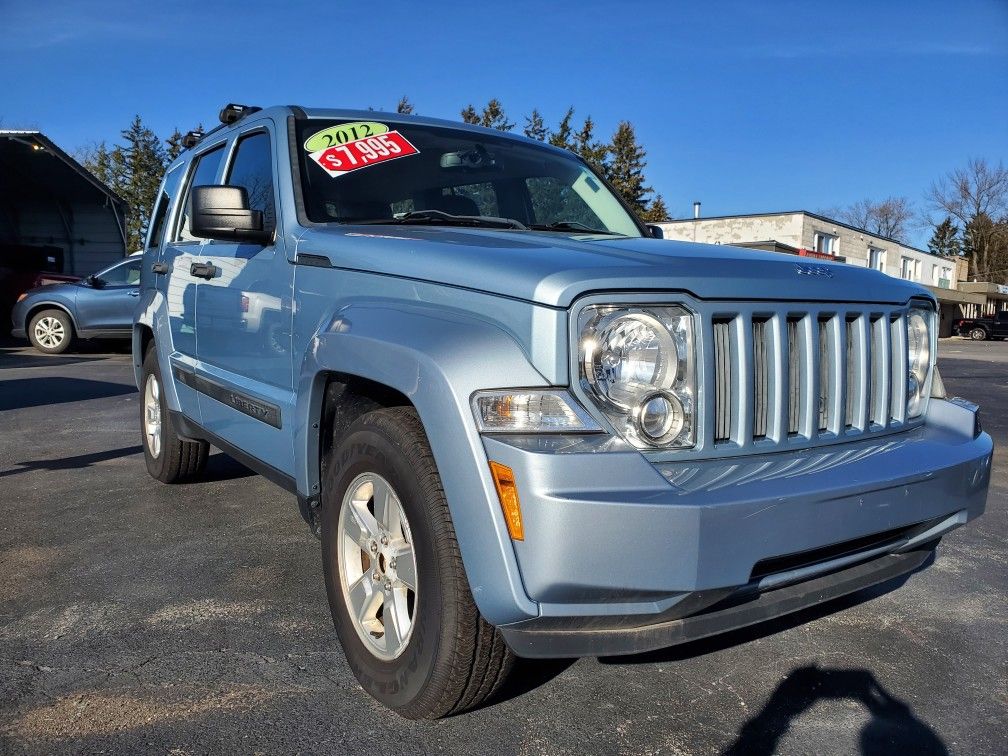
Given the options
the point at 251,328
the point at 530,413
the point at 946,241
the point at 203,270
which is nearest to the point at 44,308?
the point at 203,270

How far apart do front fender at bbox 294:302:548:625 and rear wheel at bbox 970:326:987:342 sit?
47.9 meters

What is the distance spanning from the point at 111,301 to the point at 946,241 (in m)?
91.4

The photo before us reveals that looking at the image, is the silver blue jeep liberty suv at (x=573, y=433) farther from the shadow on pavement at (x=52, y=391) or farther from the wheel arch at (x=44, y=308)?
the wheel arch at (x=44, y=308)

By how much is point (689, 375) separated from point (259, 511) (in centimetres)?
306

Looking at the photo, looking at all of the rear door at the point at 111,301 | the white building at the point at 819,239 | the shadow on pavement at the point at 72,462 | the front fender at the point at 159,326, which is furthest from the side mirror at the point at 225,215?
the white building at the point at 819,239

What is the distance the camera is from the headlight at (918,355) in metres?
2.84

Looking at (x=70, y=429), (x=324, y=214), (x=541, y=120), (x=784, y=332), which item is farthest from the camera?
(x=541, y=120)

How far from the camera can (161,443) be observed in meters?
4.95

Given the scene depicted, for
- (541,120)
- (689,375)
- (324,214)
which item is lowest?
(689,375)

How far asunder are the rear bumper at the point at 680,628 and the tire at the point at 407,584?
18cm

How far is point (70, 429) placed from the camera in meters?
7.01

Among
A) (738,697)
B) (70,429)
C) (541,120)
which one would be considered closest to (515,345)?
(738,697)

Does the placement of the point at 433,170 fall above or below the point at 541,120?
below

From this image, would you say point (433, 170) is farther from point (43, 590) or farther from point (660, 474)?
point (43, 590)
